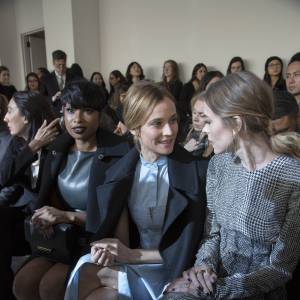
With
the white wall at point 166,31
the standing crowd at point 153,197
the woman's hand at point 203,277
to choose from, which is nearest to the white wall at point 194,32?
the white wall at point 166,31

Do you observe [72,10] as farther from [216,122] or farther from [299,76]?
[216,122]

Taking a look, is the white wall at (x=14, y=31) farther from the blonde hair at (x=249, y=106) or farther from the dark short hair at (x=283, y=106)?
the blonde hair at (x=249, y=106)

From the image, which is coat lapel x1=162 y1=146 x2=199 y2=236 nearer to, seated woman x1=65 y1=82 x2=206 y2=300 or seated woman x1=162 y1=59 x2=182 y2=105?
seated woman x1=65 y1=82 x2=206 y2=300

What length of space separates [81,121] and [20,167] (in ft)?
1.51

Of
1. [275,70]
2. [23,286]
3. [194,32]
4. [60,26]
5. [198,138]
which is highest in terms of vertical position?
[60,26]

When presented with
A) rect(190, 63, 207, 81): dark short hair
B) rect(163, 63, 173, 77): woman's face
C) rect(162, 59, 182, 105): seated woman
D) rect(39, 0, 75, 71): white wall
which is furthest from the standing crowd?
rect(39, 0, 75, 71): white wall

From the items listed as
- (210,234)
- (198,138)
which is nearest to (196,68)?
(198,138)

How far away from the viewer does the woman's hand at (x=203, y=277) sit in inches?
41.4

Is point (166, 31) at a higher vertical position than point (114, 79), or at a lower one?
higher

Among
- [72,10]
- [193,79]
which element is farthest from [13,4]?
[193,79]

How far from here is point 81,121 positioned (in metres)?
1.59

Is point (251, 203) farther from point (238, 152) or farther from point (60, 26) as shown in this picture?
point (60, 26)

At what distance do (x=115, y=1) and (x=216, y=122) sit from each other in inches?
204

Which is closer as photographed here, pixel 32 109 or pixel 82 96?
pixel 82 96
